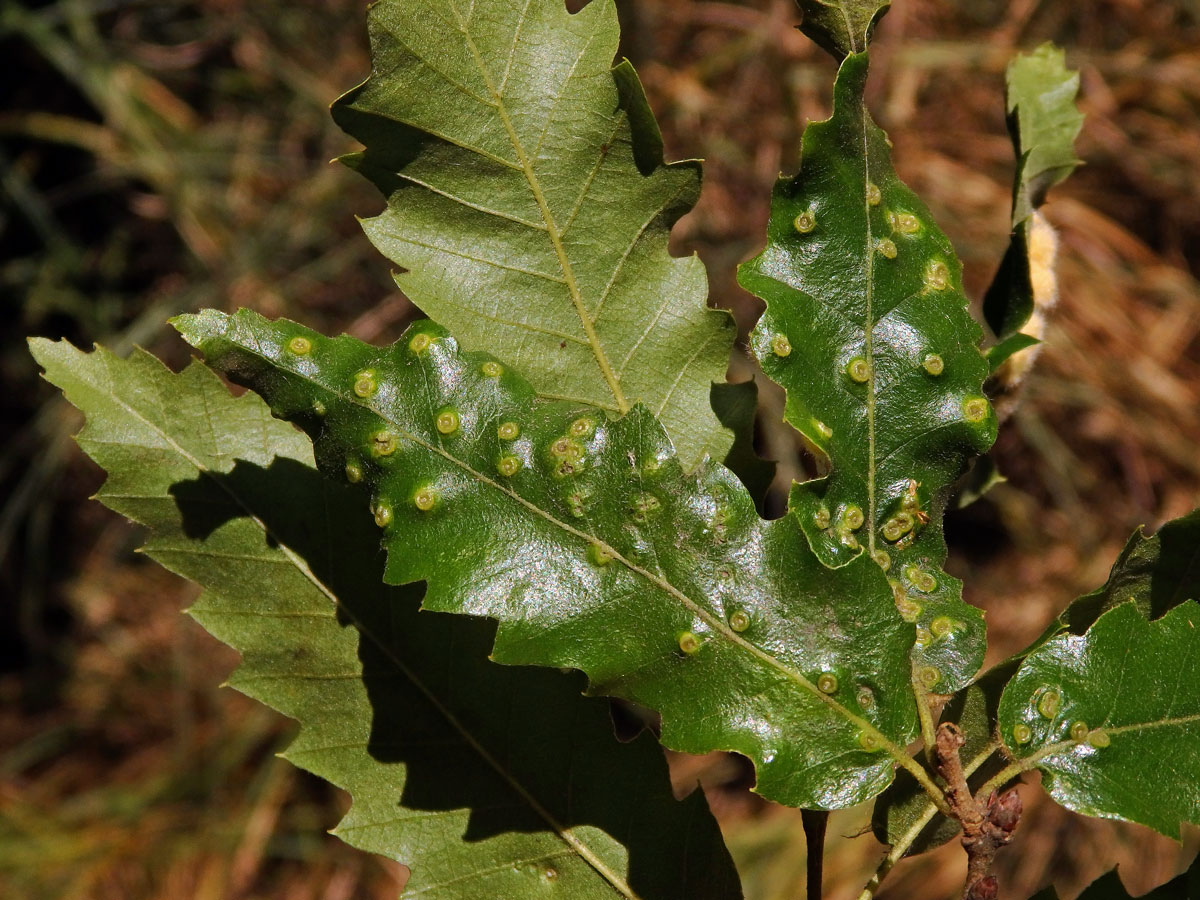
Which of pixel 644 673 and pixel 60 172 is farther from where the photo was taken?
pixel 60 172

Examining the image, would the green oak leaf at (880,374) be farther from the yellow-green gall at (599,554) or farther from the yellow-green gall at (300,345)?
the yellow-green gall at (300,345)

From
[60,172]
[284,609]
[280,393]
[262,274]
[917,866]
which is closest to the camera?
[280,393]

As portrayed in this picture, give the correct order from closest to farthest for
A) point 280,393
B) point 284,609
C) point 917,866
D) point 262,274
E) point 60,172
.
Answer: point 280,393, point 284,609, point 917,866, point 262,274, point 60,172

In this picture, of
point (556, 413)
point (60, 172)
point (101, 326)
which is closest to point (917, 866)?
point (556, 413)

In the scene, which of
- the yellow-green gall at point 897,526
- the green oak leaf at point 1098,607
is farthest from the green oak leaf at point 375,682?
the yellow-green gall at point 897,526

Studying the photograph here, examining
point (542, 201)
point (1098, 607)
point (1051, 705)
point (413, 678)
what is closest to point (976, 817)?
point (1051, 705)

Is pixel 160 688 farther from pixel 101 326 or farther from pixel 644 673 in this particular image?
pixel 644 673
